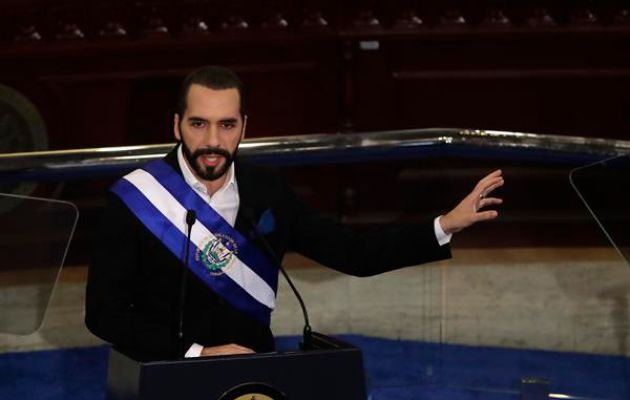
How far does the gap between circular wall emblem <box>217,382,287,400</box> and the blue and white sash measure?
0.52 metres

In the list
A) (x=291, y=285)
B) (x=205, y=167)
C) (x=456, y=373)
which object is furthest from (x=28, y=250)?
(x=456, y=373)

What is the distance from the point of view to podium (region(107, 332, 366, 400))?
1962 millimetres

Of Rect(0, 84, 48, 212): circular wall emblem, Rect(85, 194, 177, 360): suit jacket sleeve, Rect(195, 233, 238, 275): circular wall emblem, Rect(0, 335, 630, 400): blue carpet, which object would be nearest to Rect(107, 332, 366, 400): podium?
Rect(85, 194, 177, 360): suit jacket sleeve

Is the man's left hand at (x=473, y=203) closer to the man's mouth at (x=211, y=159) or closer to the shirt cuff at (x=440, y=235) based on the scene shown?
the shirt cuff at (x=440, y=235)

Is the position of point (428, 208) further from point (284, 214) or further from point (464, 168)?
point (284, 214)

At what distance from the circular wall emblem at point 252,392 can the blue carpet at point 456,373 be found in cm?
139

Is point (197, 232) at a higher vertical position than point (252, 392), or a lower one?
higher

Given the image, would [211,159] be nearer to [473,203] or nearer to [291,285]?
→ [291,285]

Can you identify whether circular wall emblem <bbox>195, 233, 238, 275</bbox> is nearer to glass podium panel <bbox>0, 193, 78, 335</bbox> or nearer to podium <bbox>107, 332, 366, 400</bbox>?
podium <bbox>107, 332, 366, 400</bbox>

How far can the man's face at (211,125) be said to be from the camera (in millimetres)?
2365

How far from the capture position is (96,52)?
5371 mm

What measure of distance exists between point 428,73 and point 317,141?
2.23 meters

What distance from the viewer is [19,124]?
5.32m

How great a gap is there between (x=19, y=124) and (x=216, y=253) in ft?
9.97
